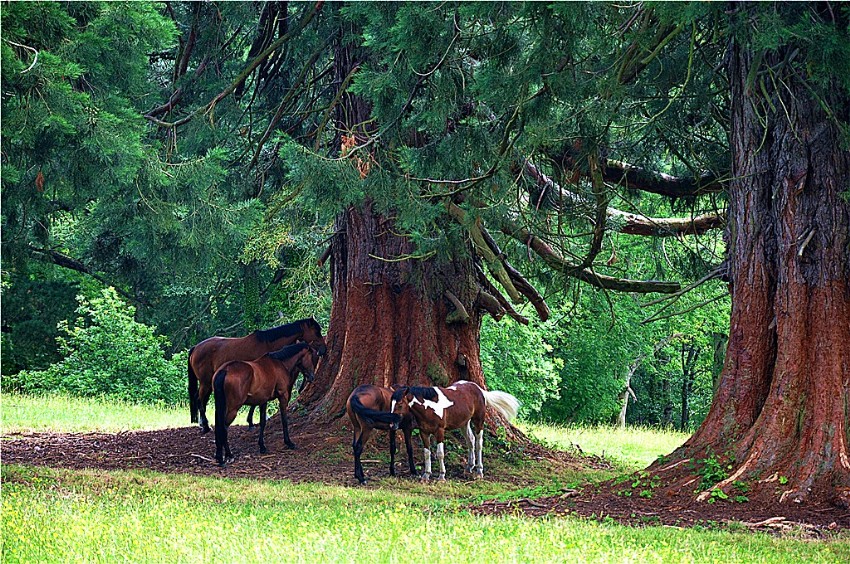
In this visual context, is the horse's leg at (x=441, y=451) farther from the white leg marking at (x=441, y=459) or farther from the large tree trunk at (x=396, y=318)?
the large tree trunk at (x=396, y=318)

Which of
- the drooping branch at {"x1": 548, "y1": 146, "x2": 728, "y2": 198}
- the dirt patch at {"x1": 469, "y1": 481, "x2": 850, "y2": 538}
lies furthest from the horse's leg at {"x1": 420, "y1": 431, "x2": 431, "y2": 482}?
the drooping branch at {"x1": 548, "y1": 146, "x2": 728, "y2": 198}

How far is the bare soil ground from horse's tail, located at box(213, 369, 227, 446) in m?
0.38

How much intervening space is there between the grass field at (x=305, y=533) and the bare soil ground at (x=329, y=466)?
0.52 metres

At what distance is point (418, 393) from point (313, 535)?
15.8 feet

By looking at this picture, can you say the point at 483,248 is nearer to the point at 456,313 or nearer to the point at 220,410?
the point at 456,313

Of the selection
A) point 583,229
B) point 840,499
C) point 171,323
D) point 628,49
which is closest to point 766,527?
point 840,499

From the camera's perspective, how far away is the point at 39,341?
34.2 meters

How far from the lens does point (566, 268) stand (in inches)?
464

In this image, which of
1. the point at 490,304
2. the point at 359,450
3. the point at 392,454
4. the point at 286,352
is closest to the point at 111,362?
the point at 286,352

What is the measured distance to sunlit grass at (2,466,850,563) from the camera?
622cm

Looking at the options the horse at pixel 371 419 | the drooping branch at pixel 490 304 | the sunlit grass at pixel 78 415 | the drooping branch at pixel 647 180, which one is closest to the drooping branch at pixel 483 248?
the drooping branch at pixel 490 304

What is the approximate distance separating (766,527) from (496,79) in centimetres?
440

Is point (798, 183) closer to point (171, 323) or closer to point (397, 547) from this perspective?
point (397, 547)

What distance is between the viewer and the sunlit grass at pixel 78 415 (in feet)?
55.3
